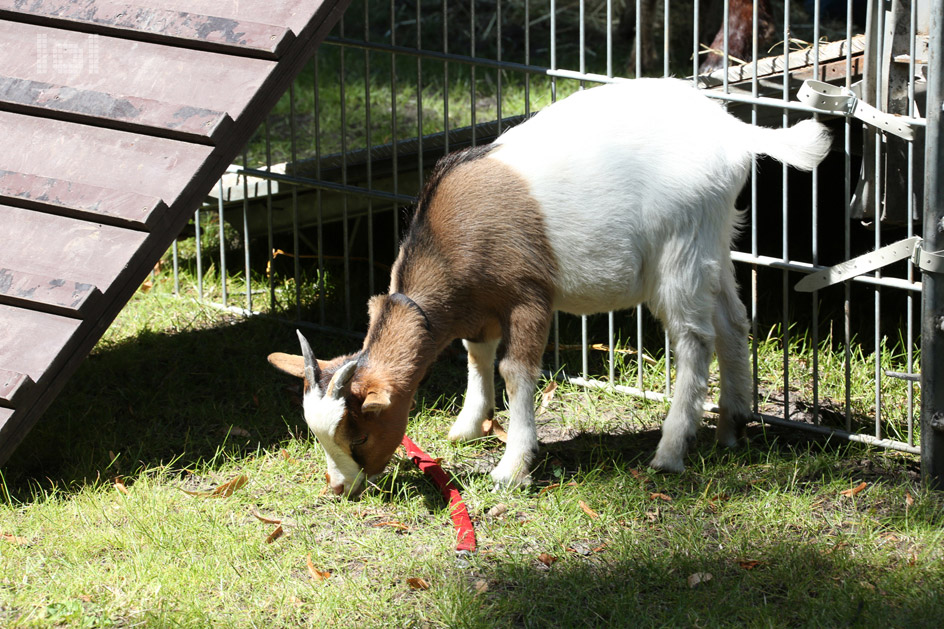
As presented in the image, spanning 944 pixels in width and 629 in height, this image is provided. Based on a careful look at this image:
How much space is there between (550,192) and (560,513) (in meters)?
1.27

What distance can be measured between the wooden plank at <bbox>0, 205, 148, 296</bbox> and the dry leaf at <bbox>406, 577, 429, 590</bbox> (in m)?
1.64

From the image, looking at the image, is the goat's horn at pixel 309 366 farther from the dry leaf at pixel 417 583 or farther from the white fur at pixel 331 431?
the dry leaf at pixel 417 583

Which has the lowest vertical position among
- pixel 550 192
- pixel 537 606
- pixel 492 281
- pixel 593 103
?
pixel 537 606

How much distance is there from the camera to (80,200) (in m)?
4.55

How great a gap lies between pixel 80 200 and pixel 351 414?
1484 millimetres

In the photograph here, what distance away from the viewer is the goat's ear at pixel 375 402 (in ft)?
13.4

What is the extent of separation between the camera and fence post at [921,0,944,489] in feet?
13.3

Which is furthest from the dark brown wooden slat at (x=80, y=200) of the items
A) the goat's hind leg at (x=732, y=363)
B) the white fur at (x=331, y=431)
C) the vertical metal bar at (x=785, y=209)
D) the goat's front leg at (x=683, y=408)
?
the vertical metal bar at (x=785, y=209)

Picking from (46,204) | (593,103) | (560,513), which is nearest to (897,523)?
(560,513)

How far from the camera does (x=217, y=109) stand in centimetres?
455

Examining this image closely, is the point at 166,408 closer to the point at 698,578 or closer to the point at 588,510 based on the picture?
the point at 588,510

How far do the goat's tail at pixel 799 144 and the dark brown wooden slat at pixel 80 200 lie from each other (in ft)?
7.92

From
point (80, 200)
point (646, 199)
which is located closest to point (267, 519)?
point (80, 200)

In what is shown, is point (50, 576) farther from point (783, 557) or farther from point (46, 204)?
point (783, 557)
